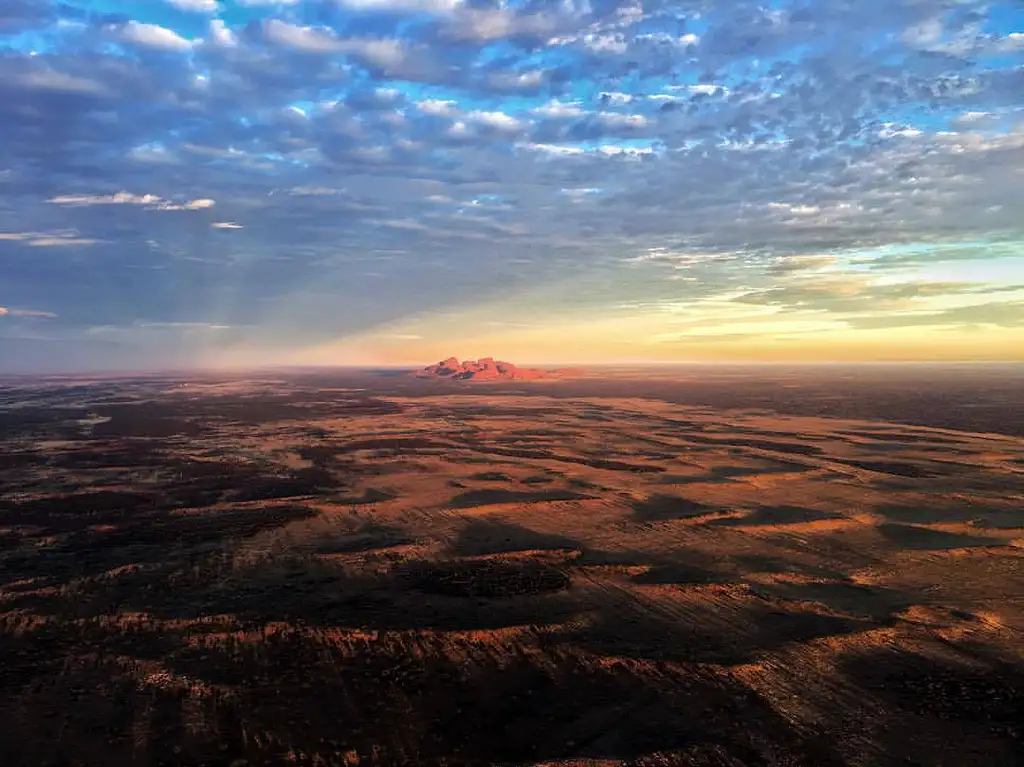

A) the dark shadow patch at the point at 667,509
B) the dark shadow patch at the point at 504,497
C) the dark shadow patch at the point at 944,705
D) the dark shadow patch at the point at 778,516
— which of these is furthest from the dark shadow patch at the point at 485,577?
the dark shadow patch at the point at 778,516

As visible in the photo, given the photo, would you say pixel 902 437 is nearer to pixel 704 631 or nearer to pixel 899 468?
pixel 899 468

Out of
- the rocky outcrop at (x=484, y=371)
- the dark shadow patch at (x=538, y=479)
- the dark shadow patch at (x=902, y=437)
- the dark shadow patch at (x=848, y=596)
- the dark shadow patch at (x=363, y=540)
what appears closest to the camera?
the dark shadow patch at (x=848, y=596)

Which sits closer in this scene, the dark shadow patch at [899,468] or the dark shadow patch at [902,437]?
the dark shadow patch at [899,468]

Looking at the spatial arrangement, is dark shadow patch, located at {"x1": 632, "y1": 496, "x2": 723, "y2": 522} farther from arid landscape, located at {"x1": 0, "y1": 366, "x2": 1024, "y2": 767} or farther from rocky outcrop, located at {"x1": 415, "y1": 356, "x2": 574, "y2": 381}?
rocky outcrop, located at {"x1": 415, "y1": 356, "x2": 574, "y2": 381}

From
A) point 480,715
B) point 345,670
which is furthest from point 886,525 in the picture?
point 345,670

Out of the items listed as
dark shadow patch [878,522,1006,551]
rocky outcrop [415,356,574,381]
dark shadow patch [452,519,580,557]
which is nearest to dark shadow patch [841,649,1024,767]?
dark shadow patch [878,522,1006,551]

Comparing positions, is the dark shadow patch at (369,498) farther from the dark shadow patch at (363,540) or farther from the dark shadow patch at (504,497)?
the dark shadow patch at (363,540)

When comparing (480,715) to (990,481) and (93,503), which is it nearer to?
(93,503)
